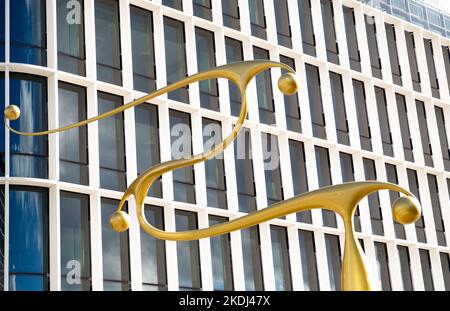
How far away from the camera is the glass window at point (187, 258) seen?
912 inches

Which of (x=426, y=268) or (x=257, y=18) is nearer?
(x=257, y=18)

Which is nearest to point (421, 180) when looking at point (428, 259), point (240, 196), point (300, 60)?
point (428, 259)

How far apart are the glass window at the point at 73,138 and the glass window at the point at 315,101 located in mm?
8993

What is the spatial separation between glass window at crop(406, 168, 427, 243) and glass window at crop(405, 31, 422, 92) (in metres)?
3.68

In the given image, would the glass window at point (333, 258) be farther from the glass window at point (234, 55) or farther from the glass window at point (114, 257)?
the glass window at point (114, 257)

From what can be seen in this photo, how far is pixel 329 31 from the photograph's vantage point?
30.6 m

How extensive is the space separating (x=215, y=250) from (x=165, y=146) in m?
3.30

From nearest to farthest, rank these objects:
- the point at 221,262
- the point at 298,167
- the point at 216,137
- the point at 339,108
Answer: the point at 221,262 < the point at 216,137 < the point at 298,167 < the point at 339,108

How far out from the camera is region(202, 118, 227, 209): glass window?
24.6 metres

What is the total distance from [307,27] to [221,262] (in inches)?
389

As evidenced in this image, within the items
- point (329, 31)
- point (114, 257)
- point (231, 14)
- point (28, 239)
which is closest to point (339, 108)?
point (329, 31)

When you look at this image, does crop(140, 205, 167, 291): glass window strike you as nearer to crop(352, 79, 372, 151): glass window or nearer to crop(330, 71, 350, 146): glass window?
crop(330, 71, 350, 146): glass window

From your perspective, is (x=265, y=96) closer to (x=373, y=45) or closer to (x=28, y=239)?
(x=373, y=45)
